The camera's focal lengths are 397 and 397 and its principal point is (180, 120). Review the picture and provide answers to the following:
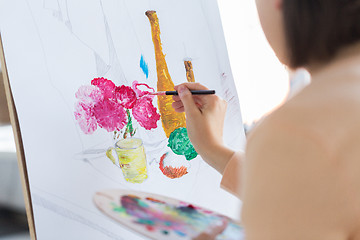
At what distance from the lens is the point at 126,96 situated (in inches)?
39.1

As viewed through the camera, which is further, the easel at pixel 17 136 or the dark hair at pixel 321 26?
the easel at pixel 17 136

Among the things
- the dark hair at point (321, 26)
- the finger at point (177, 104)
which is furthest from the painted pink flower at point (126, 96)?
the dark hair at point (321, 26)

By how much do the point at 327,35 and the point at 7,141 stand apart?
0.74m

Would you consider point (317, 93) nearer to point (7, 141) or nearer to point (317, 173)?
point (317, 173)

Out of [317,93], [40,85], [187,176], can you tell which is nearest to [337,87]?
[317,93]

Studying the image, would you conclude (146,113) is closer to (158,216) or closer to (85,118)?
(85,118)

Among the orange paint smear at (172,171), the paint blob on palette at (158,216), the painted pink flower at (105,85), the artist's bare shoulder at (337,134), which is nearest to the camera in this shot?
the artist's bare shoulder at (337,134)

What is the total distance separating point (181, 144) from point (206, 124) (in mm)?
177

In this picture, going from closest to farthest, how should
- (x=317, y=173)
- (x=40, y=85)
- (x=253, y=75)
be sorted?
1. (x=317, y=173)
2. (x=40, y=85)
3. (x=253, y=75)

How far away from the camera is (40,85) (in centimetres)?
84

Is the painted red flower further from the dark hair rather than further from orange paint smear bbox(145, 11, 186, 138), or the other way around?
the dark hair

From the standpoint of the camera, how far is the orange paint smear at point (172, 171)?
107 cm

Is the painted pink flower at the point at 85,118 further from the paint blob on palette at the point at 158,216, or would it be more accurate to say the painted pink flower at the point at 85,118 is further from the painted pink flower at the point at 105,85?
the paint blob on palette at the point at 158,216

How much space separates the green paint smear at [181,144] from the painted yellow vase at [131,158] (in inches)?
4.5
